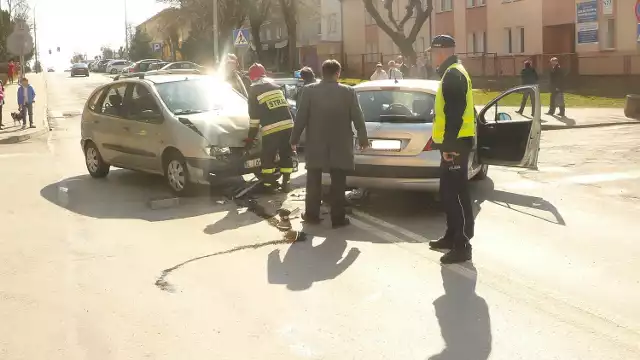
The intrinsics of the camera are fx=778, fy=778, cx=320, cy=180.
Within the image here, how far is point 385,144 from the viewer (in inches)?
347

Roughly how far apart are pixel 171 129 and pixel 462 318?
19.7 ft

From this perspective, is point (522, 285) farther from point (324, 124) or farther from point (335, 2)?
point (335, 2)

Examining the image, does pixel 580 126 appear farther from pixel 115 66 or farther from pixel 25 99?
pixel 115 66

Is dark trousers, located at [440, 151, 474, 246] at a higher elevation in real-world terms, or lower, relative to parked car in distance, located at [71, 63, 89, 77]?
lower

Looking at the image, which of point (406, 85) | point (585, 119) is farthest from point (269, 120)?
point (585, 119)

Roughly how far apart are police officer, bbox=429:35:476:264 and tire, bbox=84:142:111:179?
272 inches

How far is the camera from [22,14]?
87250 millimetres

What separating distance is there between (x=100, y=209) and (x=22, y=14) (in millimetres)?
85564

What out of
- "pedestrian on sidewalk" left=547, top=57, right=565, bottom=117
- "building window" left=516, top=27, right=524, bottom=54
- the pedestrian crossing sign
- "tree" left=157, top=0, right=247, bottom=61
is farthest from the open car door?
"tree" left=157, top=0, right=247, bottom=61

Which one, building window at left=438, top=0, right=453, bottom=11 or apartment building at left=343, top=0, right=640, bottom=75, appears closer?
apartment building at left=343, top=0, right=640, bottom=75

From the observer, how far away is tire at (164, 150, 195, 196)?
10.1 metres

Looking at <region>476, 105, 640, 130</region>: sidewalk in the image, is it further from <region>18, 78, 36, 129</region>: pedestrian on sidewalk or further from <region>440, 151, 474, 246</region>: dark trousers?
<region>18, 78, 36, 129</region>: pedestrian on sidewalk

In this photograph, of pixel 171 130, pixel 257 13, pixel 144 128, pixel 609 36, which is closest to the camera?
pixel 171 130

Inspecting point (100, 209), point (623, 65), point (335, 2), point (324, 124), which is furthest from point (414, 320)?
point (335, 2)
